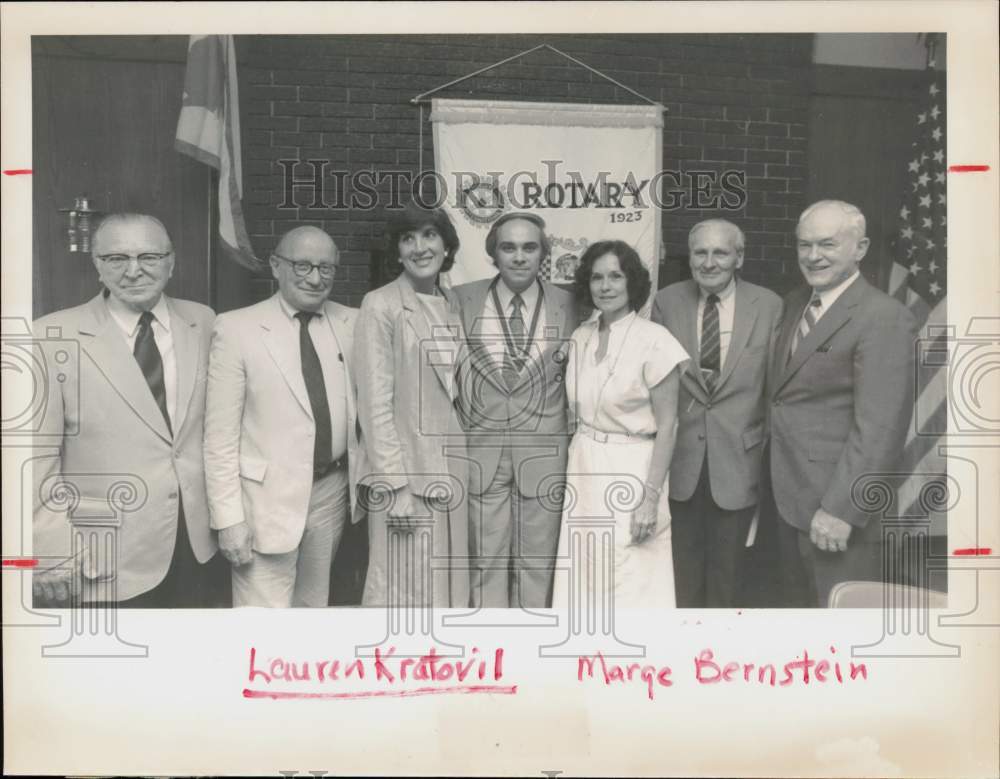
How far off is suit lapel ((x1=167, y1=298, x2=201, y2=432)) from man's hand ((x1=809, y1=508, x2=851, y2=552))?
9.62 ft

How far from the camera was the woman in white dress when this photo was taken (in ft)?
19.4

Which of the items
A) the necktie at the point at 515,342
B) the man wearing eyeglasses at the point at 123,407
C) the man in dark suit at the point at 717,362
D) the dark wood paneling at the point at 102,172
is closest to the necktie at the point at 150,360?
the man wearing eyeglasses at the point at 123,407

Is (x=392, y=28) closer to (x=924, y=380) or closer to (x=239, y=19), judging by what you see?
(x=239, y=19)

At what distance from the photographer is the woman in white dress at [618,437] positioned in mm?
5906

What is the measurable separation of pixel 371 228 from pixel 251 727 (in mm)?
2337

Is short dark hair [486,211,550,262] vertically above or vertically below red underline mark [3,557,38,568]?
above

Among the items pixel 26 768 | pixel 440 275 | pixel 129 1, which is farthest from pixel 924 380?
pixel 26 768

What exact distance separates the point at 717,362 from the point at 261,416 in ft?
6.90

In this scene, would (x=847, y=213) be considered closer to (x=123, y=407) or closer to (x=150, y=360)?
(x=150, y=360)

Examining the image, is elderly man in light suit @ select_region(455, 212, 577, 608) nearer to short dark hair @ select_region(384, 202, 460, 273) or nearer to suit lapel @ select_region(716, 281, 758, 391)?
short dark hair @ select_region(384, 202, 460, 273)

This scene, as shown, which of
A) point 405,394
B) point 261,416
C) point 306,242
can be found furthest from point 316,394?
point 306,242

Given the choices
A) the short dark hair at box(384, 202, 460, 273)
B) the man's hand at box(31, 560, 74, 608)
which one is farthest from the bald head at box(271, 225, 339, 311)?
the man's hand at box(31, 560, 74, 608)

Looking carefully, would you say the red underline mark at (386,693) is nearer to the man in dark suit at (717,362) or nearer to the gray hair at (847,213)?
the man in dark suit at (717,362)

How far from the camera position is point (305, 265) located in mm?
5910
